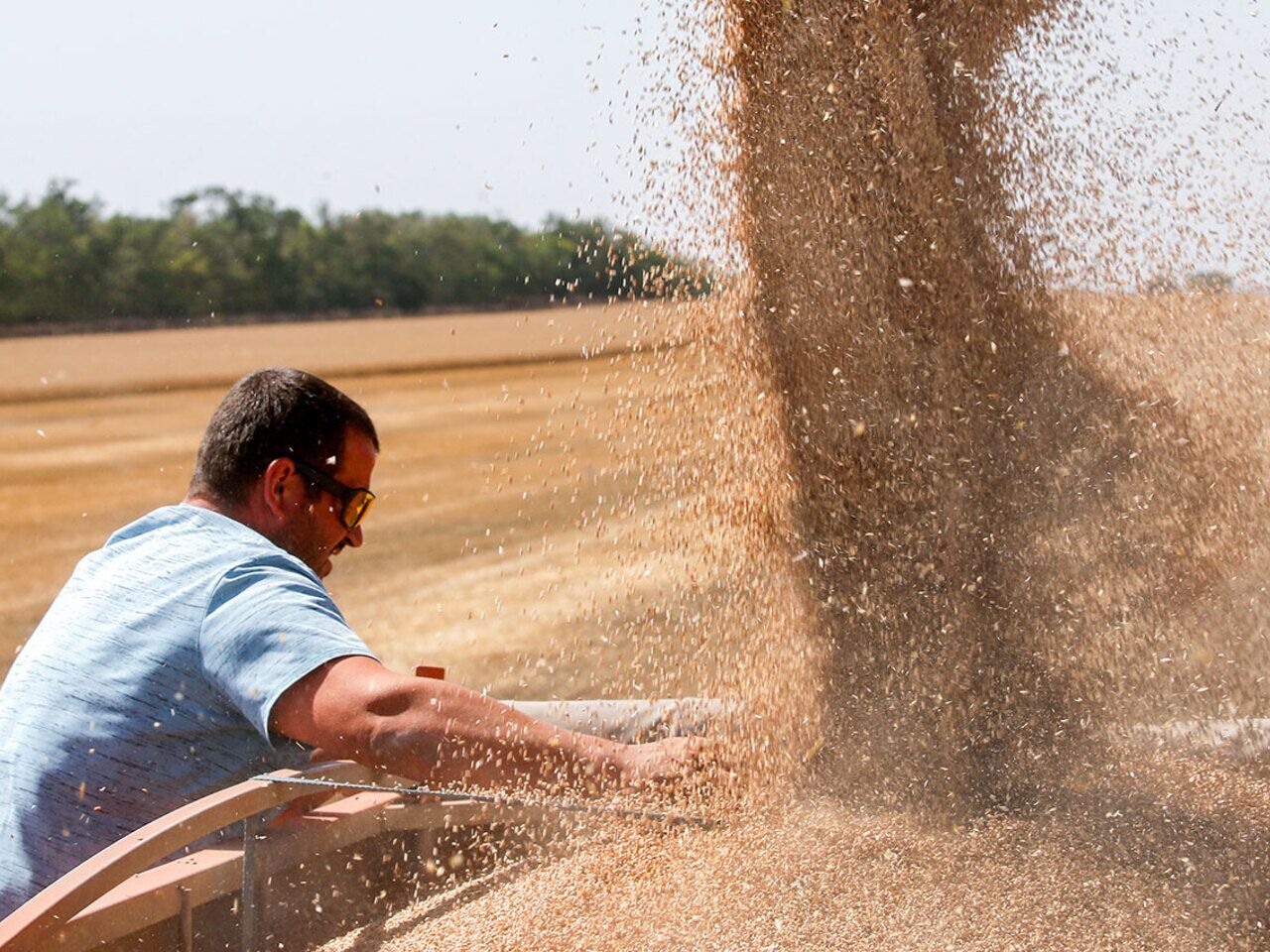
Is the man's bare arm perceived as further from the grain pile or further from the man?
the grain pile

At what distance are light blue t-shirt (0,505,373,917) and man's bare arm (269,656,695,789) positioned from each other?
34mm

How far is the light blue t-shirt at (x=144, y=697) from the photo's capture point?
1.45m

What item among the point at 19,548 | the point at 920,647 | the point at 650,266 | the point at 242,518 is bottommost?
the point at 19,548

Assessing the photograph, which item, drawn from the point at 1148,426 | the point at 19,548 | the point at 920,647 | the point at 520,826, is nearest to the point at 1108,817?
the point at 920,647

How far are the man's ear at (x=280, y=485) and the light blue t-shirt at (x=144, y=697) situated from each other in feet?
0.62

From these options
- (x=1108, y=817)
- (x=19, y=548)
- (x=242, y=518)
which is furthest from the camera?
(x=19, y=548)

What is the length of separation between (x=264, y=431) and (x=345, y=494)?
15 centimetres

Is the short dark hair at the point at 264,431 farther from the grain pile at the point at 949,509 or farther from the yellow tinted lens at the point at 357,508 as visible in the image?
the grain pile at the point at 949,509

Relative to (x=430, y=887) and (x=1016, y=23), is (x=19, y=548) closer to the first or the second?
(x=430, y=887)

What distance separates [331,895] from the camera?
169 centimetres

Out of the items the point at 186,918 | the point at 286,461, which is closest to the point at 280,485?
the point at 286,461

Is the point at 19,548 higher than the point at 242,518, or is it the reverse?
the point at 242,518

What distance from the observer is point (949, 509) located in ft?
5.23

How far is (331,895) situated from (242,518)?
1.84 feet
